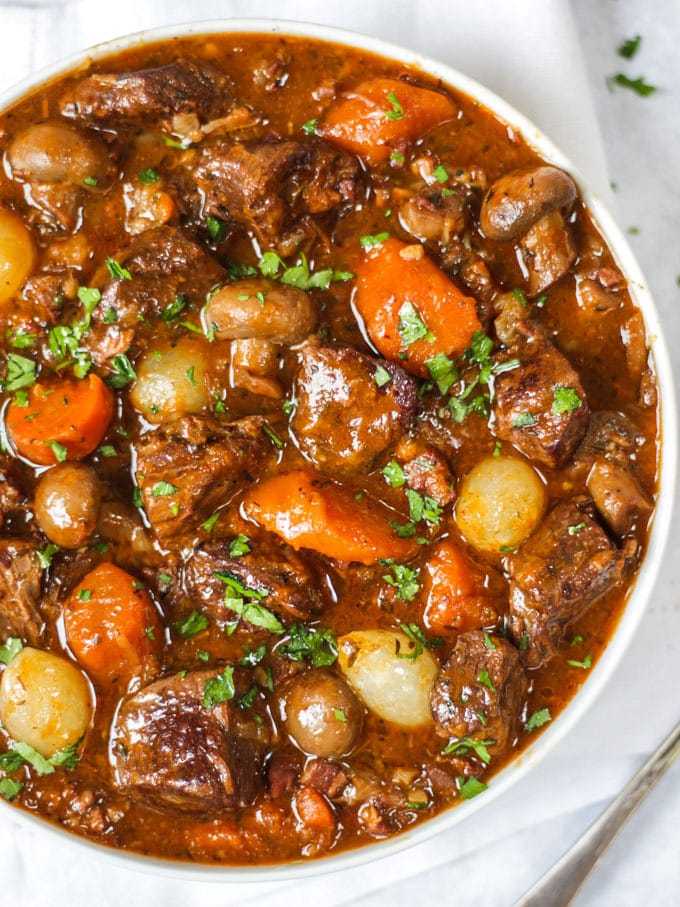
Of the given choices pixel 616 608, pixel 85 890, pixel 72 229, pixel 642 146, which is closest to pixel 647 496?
pixel 616 608

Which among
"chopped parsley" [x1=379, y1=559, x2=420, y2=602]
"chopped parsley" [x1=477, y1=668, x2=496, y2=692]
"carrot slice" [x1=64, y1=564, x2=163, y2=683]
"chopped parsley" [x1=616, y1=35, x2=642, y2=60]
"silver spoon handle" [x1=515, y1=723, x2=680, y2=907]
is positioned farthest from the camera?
"chopped parsley" [x1=616, y1=35, x2=642, y2=60]

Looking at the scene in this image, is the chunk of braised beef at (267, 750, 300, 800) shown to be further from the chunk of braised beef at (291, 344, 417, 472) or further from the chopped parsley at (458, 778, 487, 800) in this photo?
the chunk of braised beef at (291, 344, 417, 472)

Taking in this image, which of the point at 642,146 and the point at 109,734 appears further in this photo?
the point at 642,146

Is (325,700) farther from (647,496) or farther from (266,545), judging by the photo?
(647,496)

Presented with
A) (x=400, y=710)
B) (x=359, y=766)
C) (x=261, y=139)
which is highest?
(x=261, y=139)

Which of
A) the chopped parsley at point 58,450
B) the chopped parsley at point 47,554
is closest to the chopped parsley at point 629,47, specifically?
the chopped parsley at point 58,450

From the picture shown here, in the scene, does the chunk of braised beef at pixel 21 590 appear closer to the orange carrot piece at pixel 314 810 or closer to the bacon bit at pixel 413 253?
the orange carrot piece at pixel 314 810

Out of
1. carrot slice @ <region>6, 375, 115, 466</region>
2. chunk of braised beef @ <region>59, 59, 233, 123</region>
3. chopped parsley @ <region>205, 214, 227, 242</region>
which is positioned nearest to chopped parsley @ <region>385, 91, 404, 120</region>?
chunk of braised beef @ <region>59, 59, 233, 123</region>
